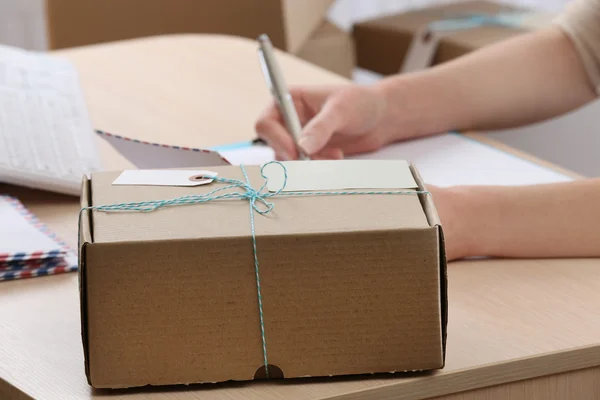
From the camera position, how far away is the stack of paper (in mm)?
774

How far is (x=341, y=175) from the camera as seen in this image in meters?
0.65

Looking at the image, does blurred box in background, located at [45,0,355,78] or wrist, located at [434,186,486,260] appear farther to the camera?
blurred box in background, located at [45,0,355,78]

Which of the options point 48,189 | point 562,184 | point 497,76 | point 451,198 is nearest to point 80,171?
point 48,189

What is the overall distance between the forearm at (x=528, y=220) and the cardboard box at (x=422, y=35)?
1.21 m

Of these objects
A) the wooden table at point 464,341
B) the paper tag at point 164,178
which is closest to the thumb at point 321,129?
the wooden table at point 464,341

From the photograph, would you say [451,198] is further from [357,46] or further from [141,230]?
[357,46]

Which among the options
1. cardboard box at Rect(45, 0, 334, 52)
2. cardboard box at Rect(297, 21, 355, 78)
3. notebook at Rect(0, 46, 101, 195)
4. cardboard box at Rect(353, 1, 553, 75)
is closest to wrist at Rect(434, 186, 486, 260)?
notebook at Rect(0, 46, 101, 195)

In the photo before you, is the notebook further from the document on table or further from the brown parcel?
the brown parcel

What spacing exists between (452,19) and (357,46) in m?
0.32

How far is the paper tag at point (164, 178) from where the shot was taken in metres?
0.64

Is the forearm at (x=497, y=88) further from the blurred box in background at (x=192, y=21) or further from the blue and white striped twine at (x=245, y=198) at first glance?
the blurred box in background at (x=192, y=21)

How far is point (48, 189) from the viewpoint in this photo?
94 centimetres

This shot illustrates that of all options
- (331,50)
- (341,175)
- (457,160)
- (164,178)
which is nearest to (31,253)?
(164,178)

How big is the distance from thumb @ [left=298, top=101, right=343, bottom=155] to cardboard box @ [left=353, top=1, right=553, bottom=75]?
1.04 meters
